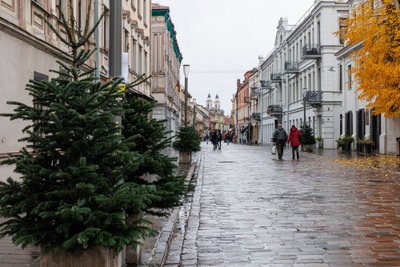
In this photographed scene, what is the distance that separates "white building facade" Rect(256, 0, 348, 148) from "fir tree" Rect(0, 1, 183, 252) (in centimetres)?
3471

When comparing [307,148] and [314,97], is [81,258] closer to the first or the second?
A: [307,148]

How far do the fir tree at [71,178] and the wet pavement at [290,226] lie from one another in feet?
6.43

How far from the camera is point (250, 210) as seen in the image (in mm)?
9648

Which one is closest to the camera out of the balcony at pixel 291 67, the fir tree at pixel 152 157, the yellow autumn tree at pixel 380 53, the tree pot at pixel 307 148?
the fir tree at pixel 152 157

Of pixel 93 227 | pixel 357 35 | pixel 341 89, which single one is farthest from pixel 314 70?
pixel 93 227

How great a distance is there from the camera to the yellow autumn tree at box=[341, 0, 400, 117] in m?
21.4

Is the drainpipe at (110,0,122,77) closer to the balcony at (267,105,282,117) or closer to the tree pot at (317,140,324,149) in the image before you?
the tree pot at (317,140,324,149)

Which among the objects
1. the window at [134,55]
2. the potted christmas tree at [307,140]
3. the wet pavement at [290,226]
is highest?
the window at [134,55]

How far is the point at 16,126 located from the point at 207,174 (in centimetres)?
805

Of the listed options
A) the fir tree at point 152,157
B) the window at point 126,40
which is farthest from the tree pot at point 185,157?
the fir tree at point 152,157

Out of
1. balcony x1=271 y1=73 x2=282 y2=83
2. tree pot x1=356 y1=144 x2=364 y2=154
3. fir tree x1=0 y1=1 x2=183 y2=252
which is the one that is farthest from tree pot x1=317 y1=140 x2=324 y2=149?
fir tree x1=0 y1=1 x2=183 y2=252

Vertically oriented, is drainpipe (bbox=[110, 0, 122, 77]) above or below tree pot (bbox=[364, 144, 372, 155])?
above

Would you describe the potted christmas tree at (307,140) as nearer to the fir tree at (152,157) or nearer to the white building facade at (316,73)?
the white building facade at (316,73)

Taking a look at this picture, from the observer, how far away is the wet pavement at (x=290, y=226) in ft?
20.1
